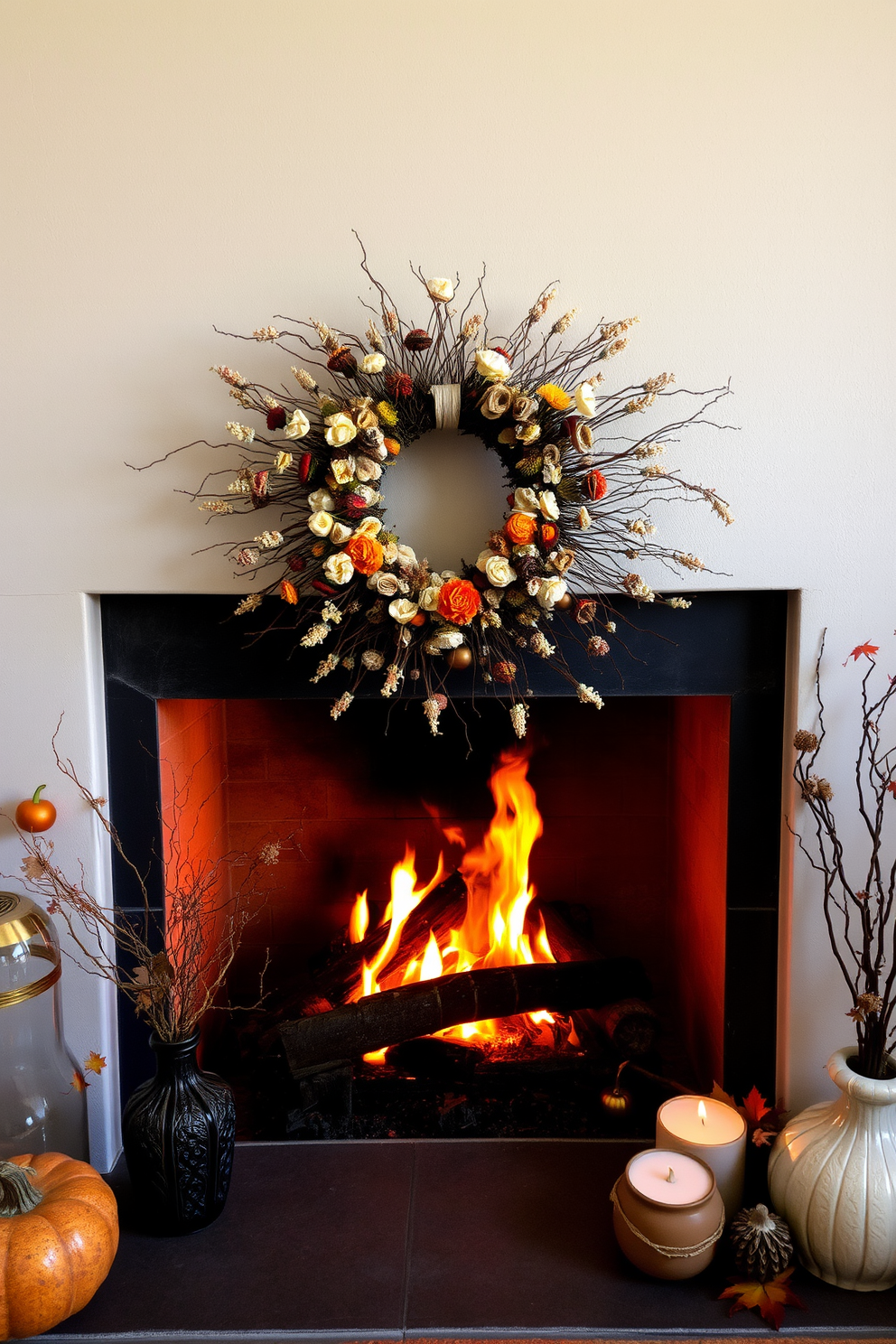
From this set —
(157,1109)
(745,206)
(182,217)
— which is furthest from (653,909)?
(182,217)

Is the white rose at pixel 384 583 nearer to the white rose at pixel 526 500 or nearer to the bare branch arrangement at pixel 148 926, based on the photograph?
the white rose at pixel 526 500

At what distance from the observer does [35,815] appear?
1.80 meters

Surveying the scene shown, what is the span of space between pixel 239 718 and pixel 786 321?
1.55m

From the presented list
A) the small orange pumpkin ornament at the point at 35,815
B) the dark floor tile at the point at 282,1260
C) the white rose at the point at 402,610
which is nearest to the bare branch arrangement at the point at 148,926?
the small orange pumpkin ornament at the point at 35,815

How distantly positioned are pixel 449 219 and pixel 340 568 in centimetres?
66

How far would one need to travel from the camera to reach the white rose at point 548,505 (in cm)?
162

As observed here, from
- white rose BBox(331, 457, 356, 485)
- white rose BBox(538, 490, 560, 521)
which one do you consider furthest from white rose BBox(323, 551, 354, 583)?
white rose BBox(538, 490, 560, 521)

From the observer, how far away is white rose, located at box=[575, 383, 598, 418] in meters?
1.61

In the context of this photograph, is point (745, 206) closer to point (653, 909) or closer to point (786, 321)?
point (786, 321)

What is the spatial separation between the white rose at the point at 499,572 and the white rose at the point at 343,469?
11.0 inches

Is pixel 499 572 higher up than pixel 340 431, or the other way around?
pixel 340 431

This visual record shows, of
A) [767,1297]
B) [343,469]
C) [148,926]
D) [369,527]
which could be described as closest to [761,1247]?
[767,1297]

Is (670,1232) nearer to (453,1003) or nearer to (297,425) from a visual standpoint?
(453,1003)

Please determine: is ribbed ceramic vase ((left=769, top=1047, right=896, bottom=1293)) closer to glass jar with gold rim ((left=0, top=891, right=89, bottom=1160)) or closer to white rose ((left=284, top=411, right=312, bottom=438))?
glass jar with gold rim ((left=0, top=891, right=89, bottom=1160))
